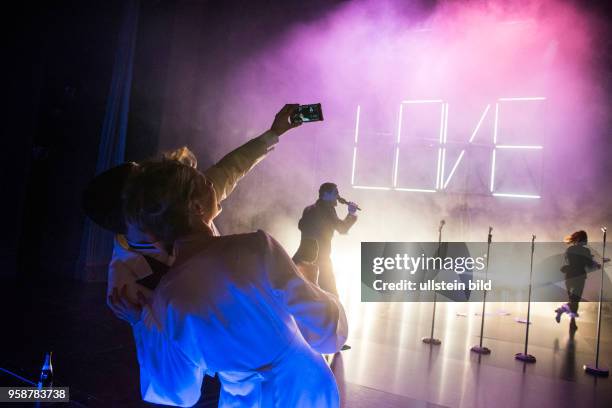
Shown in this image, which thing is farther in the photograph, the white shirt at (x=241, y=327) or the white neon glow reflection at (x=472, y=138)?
the white neon glow reflection at (x=472, y=138)

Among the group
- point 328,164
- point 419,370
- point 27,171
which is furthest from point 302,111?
point 328,164

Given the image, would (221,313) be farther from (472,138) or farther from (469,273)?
(472,138)

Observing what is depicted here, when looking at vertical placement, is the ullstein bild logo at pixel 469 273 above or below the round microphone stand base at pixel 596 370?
above

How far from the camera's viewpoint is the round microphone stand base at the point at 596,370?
13.7 ft

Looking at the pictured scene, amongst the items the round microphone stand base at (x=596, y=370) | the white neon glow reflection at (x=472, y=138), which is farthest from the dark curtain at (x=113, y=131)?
the round microphone stand base at (x=596, y=370)

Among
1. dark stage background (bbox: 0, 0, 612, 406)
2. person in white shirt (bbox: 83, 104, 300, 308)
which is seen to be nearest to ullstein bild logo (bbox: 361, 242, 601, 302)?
dark stage background (bbox: 0, 0, 612, 406)

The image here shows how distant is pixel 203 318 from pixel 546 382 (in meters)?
3.85

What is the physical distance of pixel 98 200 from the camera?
128 cm

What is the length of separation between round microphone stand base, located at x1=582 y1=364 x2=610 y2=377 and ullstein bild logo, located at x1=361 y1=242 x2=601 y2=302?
326 cm

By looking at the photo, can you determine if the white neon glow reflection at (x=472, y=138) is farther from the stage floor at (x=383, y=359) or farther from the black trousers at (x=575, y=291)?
the stage floor at (x=383, y=359)

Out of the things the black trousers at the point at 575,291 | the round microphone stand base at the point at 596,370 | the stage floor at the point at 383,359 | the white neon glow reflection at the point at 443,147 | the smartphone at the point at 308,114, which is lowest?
the stage floor at the point at 383,359

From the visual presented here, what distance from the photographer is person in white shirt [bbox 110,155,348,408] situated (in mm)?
960

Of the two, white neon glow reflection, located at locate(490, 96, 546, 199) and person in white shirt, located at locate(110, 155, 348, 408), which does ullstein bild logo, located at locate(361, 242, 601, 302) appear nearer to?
white neon glow reflection, located at locate(490, 96, 546, 199)

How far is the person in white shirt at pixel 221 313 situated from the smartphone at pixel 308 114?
0.91 meters
